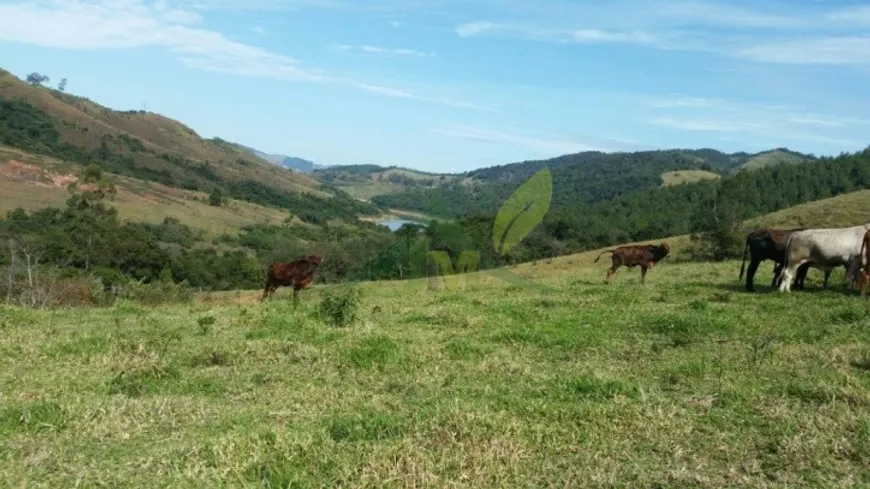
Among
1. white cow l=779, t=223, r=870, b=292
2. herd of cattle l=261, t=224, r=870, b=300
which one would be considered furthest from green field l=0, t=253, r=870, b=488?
white cow l=779, t=223, r=870, b=292

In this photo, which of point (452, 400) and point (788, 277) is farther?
point (788, 277)

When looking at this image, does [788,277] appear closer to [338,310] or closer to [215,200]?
[338,310]

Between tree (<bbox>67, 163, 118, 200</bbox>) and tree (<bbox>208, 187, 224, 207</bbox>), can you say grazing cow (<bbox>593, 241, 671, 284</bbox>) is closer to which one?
tree (<bbox>67, 163, 118, 200</bbox>)

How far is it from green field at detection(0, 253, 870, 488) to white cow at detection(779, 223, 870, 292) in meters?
1.70

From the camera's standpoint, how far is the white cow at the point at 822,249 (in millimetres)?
15664

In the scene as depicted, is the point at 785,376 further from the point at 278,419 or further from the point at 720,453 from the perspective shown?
the point at 278,419

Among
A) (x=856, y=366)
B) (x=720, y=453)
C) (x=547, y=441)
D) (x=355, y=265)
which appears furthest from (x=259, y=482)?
(x=355, y=265)

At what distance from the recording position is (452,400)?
7.53 metres

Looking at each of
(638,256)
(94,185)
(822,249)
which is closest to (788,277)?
(822,249)

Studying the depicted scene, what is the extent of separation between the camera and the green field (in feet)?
18.2

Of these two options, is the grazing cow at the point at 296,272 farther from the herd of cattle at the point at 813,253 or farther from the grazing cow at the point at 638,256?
the herd of cattle at the point at 813,253

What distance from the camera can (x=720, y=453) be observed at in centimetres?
593

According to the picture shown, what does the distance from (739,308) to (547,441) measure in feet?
31.7

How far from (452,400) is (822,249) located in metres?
12.2
